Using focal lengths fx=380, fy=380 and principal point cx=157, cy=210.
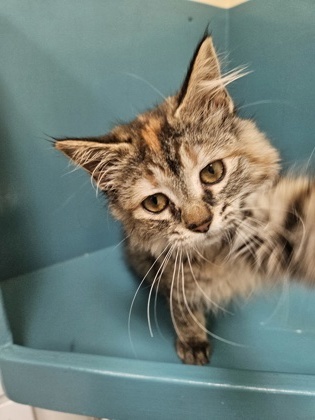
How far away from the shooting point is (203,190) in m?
0.77

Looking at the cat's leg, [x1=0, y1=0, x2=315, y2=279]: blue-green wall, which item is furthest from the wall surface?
the cat's leg

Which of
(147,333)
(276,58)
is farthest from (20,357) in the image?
(276,58)

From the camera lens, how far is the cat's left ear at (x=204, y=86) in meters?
0.75

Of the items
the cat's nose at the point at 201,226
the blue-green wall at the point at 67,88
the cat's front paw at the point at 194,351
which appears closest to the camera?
the cat's nose at the point at 201,226

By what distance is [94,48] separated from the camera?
1.10 m

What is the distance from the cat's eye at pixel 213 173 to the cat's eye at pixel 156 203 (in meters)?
0.09

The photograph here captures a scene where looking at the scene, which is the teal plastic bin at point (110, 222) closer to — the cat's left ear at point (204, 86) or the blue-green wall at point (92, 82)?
the blue-green wall at point (92, 82)

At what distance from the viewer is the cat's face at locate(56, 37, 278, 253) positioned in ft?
2.50

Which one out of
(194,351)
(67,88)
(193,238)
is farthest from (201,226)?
(67,88)

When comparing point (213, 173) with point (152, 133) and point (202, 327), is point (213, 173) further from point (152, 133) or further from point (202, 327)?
point (202, 327)

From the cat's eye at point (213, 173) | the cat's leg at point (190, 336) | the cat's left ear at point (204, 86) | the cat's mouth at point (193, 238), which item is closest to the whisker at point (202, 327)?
the cat's leg at point (190, 336)

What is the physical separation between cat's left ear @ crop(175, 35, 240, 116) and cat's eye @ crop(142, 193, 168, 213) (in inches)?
7.2

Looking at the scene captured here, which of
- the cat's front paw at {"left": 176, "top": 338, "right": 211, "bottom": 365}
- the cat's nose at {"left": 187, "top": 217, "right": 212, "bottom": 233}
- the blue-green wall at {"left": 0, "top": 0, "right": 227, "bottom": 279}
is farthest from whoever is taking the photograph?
the blue-green wall at {"left": 0, "top": 0, "right": 227, "bottom": 279}

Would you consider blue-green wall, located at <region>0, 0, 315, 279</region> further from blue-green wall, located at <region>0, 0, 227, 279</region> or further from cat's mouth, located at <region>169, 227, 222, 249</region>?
cat's mouth, located at <region>169, 227, 222, 249</region>
